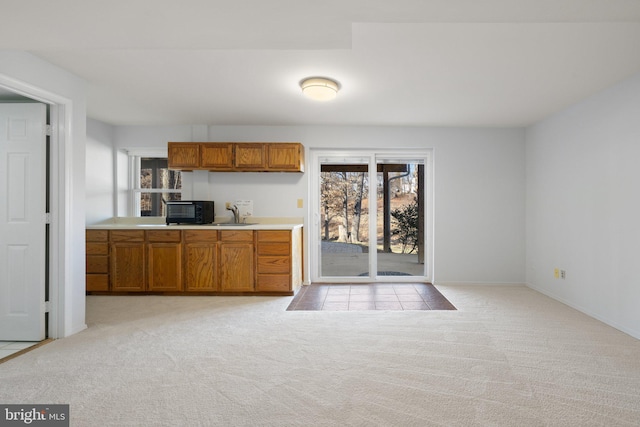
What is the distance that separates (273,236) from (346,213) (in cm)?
131

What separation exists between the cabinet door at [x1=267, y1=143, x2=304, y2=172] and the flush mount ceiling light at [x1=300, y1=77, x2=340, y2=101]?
50.9 inches

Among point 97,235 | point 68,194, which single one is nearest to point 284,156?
point 68,194

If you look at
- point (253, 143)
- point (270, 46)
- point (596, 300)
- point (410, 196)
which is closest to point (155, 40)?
point (270, 46)

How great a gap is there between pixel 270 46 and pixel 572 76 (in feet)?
8.95

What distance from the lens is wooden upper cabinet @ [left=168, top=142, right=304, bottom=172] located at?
4.38 metres

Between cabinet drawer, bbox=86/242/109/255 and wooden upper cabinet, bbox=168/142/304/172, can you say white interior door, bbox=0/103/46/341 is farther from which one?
wooden upper cabinet, bbox=168/142/304/172

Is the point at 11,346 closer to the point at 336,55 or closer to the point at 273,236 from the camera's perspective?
the point at 273,236

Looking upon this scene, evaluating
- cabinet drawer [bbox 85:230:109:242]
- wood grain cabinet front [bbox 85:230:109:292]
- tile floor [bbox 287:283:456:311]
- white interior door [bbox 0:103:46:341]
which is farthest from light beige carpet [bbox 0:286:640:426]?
cabinet drawer [bbox 85:230:109:242]

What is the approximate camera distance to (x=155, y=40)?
1656 mm

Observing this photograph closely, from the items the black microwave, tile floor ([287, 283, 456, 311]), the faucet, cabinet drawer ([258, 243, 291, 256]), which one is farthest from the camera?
the faucet

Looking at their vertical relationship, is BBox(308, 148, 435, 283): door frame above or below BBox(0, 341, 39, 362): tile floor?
above

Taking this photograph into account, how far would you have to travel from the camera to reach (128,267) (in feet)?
13.5

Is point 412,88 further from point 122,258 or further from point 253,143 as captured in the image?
point 122,258

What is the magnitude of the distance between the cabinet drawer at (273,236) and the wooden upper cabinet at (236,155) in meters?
0.89
